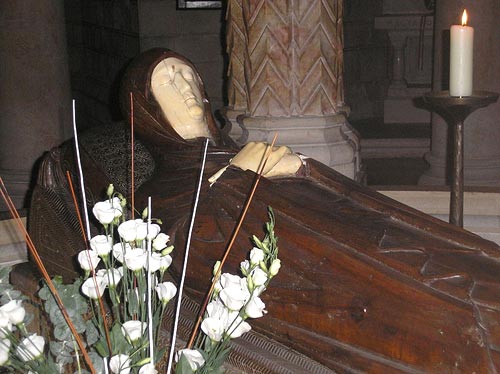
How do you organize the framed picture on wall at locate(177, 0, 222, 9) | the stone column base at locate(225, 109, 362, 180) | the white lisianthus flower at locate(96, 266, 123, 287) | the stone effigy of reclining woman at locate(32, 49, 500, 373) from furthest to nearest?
the framed picture on wall at locate(177, 0, 222, 9)
the stone column base at locate(225, 109, 362, 180)
the stone effigy of reclining woman at locate(32, 49, 500, 373)
the white lisianthus flower at locate(96, 266, 123, 287)

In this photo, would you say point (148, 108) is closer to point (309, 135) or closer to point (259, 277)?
point (309, 135)

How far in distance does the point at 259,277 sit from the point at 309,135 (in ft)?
8.08

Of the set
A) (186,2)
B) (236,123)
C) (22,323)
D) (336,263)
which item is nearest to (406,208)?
(336,263)

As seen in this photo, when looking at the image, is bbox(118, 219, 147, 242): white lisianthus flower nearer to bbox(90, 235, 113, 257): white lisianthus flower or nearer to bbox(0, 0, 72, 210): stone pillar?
bbox(90, 235, 113, 257): white lisianthus flower

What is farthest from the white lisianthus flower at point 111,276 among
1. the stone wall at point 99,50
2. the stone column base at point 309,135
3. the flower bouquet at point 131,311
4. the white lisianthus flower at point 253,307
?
the stone wall at point 99,50

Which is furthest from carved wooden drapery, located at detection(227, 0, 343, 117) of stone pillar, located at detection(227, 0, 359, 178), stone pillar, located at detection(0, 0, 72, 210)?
stone pillar, located at detection(0, 0, 72, 210)

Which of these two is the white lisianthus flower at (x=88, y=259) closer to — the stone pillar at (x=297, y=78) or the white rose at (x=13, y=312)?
the white rose at (x=13, y=312)

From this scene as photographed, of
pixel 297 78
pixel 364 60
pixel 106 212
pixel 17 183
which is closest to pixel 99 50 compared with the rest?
pixel 364 60

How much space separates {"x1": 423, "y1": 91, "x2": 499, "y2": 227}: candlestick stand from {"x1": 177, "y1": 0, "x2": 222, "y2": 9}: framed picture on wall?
14.7 ft

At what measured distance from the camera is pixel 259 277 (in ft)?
4.55

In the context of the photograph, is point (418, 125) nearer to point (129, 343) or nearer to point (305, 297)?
point (305, 297)

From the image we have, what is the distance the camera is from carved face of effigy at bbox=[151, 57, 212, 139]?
2.75 meters

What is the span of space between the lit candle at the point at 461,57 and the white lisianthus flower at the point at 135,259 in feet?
4.10

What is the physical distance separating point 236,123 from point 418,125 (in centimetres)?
385
